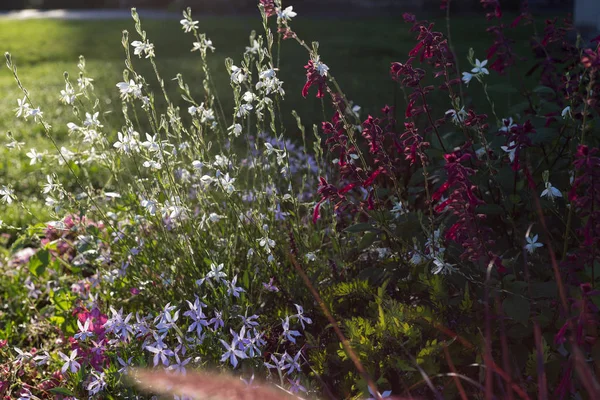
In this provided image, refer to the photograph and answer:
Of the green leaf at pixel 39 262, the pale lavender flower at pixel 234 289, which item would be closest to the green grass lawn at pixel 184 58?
the green leaf at pixel 39 262

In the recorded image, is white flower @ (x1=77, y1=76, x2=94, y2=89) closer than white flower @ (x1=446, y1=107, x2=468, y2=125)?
No

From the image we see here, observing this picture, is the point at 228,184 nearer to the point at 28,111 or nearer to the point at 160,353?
the point at 160,353

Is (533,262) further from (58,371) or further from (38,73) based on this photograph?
(38,73)

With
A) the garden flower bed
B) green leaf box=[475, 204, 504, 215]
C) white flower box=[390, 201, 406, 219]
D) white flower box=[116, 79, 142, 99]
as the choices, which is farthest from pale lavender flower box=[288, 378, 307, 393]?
white flower box=[116, 79, 142, 99]

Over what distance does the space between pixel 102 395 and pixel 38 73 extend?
30.3 ft

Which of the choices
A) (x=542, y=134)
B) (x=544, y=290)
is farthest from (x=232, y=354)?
(x=542, y=134)

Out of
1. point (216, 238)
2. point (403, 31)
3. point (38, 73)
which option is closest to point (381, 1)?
point (403, 31)

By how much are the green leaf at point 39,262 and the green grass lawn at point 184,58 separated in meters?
1.29

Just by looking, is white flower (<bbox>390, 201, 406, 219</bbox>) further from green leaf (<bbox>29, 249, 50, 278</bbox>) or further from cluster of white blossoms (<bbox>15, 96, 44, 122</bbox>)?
green leaf (<bbox>29, 249, 50, 278</bbox>)

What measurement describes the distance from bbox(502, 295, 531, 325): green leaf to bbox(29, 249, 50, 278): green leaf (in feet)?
6.94

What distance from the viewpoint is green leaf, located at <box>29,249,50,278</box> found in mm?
3096

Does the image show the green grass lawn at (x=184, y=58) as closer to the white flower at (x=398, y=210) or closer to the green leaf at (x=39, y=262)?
the green leaf at (x=39, y=262)

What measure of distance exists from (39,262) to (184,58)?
8.43 m

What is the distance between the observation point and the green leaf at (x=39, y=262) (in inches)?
122
